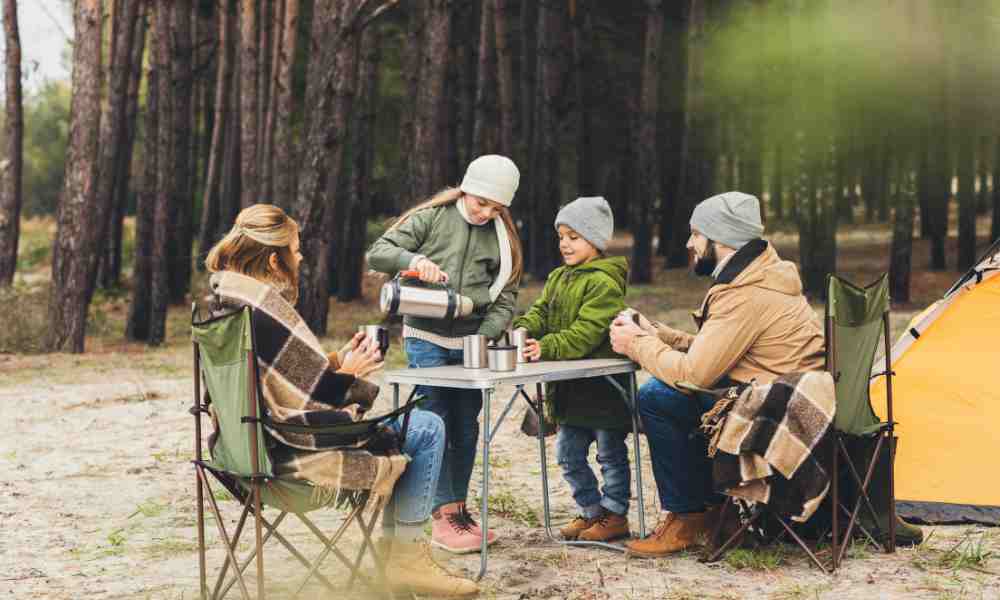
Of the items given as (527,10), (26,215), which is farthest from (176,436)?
(26,215)

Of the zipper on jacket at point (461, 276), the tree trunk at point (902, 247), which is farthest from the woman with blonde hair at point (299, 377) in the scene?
the tree trunk at point (902, 247)

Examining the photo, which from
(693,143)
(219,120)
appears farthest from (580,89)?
(219,120)

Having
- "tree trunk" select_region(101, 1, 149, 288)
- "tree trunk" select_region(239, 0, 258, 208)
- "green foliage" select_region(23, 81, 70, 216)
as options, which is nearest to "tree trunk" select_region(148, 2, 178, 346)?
"tree trunk" select_region(239, 0, 258, 208)

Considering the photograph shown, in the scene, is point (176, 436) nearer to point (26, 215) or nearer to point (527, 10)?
point (527, 10)

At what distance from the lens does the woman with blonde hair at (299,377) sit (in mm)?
4070

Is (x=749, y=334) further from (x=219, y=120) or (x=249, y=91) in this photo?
(x=219, y=120)

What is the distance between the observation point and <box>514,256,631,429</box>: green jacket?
5.39 metres

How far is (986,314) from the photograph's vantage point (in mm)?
6391

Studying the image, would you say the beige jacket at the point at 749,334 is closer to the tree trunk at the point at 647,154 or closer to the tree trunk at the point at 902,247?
the tree trunk at the point at 902,247

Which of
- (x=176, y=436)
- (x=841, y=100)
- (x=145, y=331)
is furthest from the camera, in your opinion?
(x=841, y=100)

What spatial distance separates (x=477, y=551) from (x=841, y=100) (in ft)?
46.4

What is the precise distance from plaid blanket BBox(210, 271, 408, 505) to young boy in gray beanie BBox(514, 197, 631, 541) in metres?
1.36

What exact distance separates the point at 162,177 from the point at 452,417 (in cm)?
1060

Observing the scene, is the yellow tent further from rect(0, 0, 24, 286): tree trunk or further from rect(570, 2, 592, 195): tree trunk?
rect(570, 2, 592, 195): tree trunk
